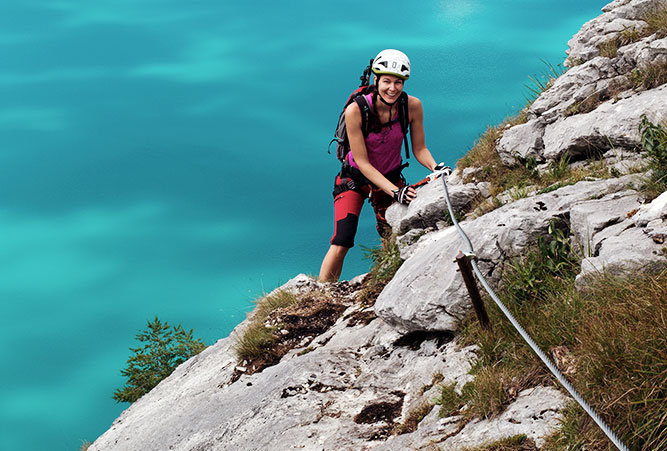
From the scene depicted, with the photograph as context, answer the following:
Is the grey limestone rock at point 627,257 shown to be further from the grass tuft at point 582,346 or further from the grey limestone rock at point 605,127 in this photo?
the grey limestone rock at point 605,127

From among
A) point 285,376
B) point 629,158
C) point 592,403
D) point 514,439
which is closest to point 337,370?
point 285,376

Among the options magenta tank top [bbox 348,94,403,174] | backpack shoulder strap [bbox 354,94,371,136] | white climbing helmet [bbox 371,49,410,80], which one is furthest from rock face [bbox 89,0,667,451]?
white climbing helmet [bbox 371,49,410,80]

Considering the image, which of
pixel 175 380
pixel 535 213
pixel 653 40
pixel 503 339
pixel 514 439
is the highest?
pixel 653 40

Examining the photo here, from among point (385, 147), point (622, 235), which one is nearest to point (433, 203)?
point (385, 147)

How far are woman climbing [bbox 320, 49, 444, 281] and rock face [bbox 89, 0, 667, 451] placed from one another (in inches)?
15.1

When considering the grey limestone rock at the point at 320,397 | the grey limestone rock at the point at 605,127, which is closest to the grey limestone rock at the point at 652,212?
the grey limestone rock at the point at 320,397

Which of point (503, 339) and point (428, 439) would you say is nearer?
point (428, 439)

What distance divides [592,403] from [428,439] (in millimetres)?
1106

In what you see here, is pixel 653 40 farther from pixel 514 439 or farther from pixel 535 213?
pixel 514 439

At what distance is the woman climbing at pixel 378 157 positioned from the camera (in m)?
7.14

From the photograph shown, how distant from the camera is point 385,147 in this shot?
298 inches

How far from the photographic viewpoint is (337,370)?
5613mm

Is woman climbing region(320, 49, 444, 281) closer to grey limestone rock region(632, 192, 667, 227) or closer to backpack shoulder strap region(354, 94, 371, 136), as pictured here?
backpack shoulder strap region(354, 94, 371, 136)

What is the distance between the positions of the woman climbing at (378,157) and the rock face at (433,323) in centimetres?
38
